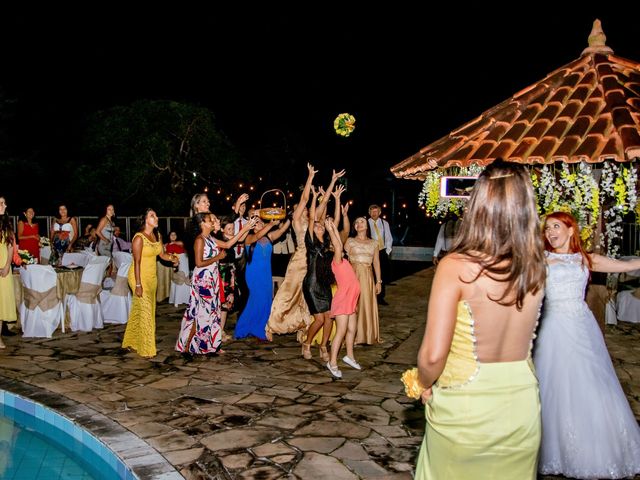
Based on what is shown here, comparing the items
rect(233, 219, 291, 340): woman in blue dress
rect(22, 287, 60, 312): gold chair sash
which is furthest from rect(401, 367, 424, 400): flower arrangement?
rect(22, 287, 60, 312): gold chair sash

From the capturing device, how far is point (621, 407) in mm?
4301

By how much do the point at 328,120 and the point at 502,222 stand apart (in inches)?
1111

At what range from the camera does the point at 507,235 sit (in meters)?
2.21

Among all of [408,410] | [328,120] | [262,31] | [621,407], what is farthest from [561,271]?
[328,120]

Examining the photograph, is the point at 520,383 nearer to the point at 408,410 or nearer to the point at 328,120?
the point at 408,410

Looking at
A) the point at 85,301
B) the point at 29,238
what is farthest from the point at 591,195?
the point at 29,238

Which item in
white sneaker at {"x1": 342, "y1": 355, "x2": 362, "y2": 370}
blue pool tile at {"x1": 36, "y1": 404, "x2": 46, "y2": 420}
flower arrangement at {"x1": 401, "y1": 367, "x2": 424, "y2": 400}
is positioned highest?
flower arrangement at {"x1": 401, "y1": 367, "x2": 424, "y2": 400}

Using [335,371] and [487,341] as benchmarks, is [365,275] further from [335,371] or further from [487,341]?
[487,341]

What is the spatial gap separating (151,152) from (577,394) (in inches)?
643

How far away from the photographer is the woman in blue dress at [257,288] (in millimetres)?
8297

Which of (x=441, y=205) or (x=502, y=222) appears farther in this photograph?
(x=441, y=205)

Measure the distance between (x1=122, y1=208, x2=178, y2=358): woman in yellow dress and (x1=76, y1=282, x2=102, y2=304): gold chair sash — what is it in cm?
159

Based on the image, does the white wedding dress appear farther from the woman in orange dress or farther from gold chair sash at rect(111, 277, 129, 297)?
the woman in orange dress

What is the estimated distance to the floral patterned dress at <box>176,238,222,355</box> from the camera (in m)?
7.34
